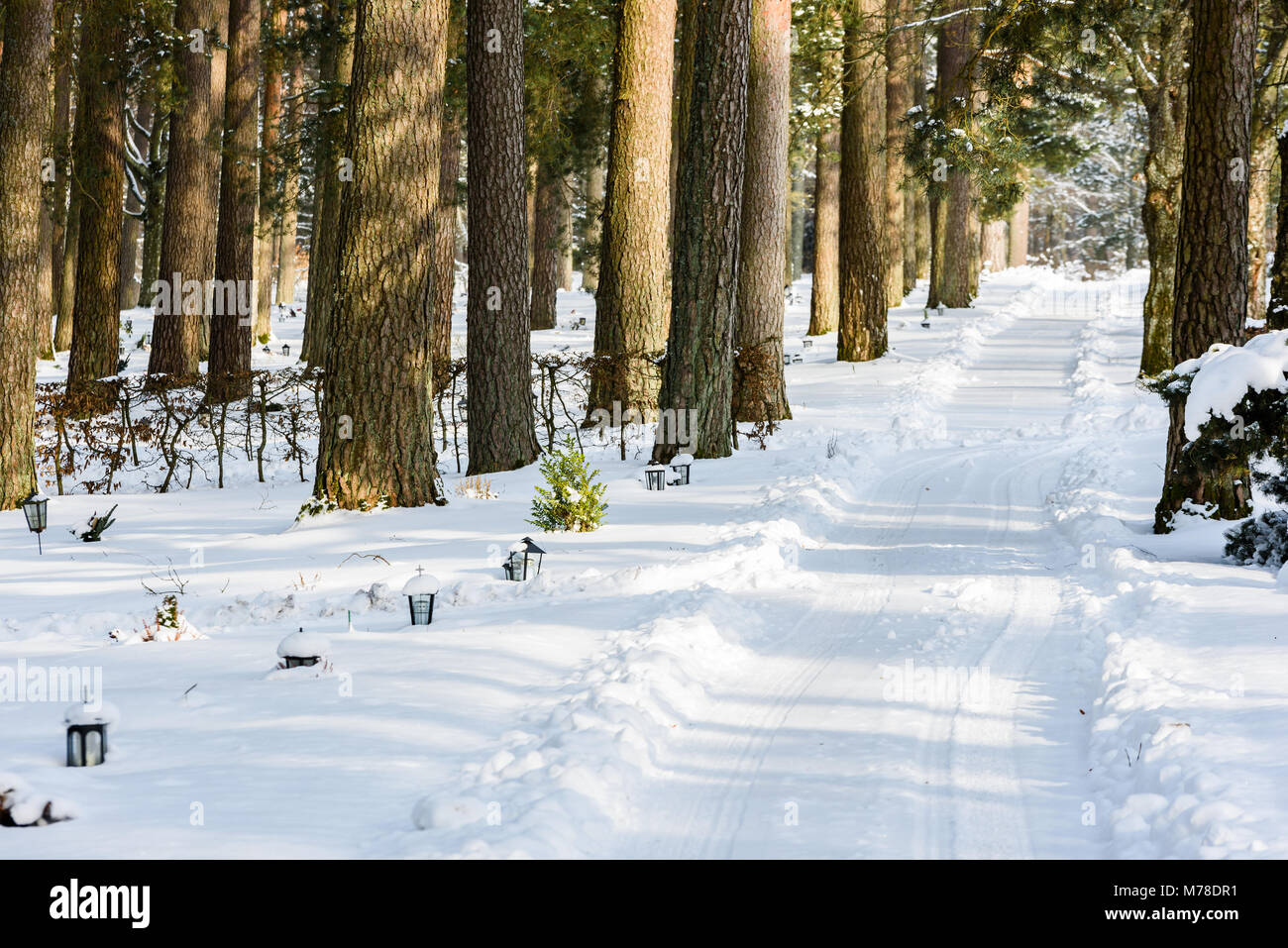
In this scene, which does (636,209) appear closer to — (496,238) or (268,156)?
(496,238)

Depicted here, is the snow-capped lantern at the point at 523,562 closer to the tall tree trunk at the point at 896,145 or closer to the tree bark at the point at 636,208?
the tree bark at the point at 636,208

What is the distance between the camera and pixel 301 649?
579 centimetres

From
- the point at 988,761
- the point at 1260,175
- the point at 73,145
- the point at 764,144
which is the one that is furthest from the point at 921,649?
the point at 73,145

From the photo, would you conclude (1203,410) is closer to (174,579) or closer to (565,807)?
(565,807)

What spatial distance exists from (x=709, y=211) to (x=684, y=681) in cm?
674

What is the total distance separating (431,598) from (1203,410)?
16.7 ft

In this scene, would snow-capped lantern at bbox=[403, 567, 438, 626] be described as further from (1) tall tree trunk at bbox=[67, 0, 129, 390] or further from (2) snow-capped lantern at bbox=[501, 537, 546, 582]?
(1) tall tree trunk at bbox=[67, 0, 129, 390]

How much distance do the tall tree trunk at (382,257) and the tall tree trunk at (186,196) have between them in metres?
10.7

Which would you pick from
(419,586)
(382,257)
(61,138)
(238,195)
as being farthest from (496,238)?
(61,138)

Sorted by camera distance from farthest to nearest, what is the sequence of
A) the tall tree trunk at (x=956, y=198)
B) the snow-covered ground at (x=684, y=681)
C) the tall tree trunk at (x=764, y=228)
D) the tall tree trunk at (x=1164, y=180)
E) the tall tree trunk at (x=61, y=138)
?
the tall tree trunk at (x=956, y=198) → the tall tree trunk at (x=1164, y=180) → the tall tree trunk at (x=61, y=138) → the tall tree trunk at (x=764, y=228) → the snow-covered ground at (x=684, y=681)

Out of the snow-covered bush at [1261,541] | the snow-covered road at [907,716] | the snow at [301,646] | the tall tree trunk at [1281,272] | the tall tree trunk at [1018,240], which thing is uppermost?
the tall tree trunk at [1018,240]

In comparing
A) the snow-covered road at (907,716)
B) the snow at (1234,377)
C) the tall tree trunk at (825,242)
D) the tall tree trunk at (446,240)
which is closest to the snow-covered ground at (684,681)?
the snow-covered road at (907,716)

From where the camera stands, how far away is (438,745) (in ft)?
16.0

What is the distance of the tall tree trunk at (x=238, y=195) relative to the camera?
1883 centimetres
